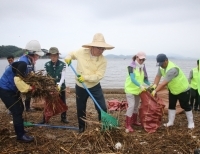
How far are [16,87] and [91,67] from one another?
1.40m

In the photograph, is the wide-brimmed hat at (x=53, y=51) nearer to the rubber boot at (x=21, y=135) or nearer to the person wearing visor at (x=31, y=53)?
the person wearing visor at (x=31, y=53)

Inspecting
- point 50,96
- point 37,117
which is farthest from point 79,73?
point 37,117

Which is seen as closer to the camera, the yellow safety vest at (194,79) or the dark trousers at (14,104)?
the dark trousers at (14,104)

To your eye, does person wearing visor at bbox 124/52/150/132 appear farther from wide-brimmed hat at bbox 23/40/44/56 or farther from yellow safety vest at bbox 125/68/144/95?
wide-brimmed hat at bbox 23/40/44/56

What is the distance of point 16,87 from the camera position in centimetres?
427

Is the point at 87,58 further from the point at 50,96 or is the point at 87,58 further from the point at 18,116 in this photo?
the point at 18,116

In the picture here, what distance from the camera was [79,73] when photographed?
486cm

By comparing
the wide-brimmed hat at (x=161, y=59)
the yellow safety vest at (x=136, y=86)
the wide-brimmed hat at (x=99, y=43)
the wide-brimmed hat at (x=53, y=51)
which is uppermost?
the wide-brimmed hat at (x=99, y=43)

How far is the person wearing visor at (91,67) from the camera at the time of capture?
4.70m

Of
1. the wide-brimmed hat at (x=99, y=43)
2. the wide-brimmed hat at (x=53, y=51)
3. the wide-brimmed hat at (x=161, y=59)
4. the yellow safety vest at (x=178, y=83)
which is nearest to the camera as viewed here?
the wide-brimmed hat at (x=99, y=43)

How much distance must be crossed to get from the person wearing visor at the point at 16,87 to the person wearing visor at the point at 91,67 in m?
0.83

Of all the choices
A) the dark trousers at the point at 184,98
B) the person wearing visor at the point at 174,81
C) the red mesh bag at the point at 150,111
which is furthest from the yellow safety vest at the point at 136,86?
the dark trousers at the point at 184,98

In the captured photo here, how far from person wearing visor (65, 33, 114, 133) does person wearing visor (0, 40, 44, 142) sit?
2.72 feet

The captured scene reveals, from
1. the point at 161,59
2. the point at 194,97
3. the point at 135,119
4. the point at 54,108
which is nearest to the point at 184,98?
the point at 161,59
